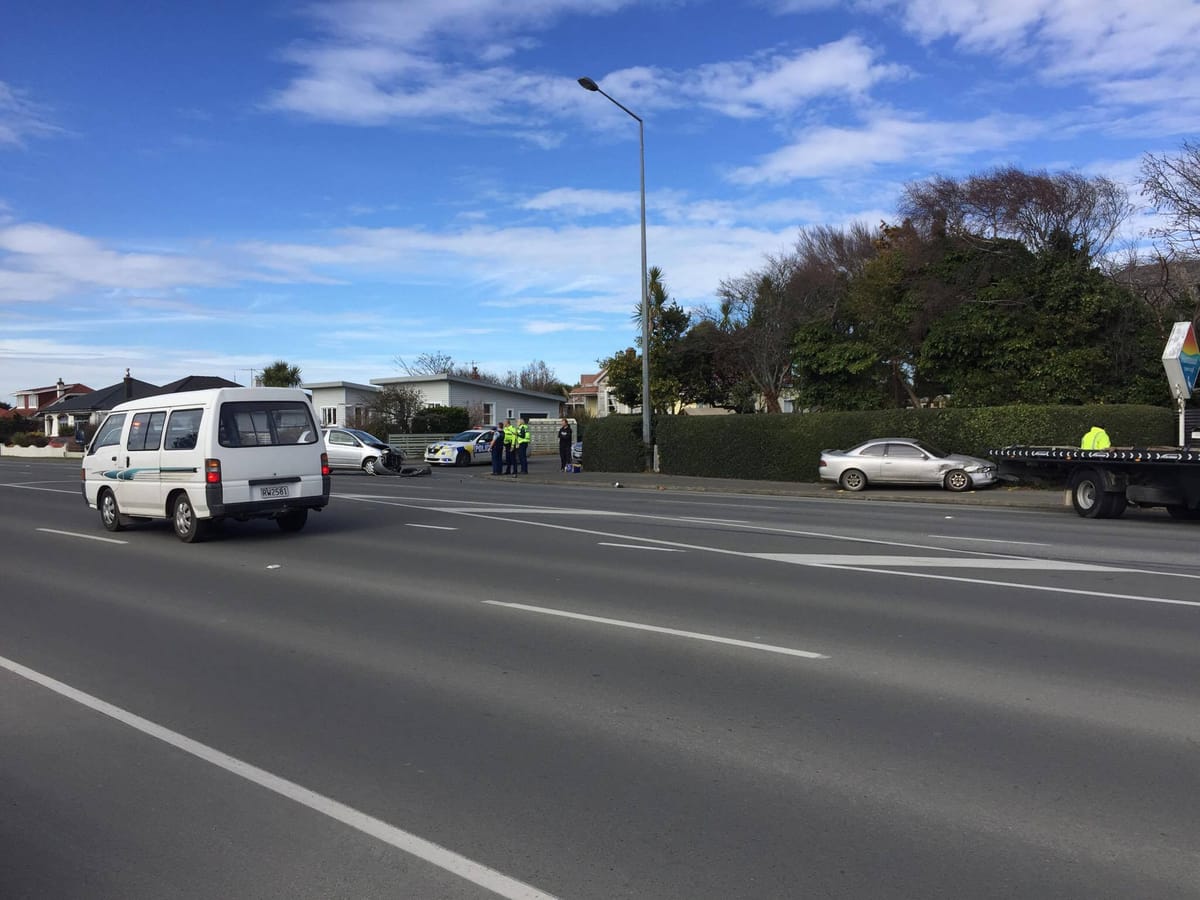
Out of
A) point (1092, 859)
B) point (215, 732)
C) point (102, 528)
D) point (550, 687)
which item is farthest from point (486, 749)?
point (102, 528)

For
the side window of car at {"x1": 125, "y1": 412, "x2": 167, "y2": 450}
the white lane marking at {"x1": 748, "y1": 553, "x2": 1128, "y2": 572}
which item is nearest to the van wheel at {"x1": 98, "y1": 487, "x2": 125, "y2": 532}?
the side window of car at {"x1": 125, "y1": 412, "x2": 167, "y2": 450}

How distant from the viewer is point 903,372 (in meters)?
36.2

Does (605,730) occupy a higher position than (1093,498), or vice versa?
(1093,498)

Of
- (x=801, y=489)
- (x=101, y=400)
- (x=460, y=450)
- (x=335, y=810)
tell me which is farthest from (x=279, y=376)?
(x=335, y=810)

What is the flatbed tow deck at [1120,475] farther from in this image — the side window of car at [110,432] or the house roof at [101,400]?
the house roof at [101,400]

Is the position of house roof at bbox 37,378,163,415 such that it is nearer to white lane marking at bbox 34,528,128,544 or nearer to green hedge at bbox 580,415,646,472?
green hedge at bbox 580,415,646,472

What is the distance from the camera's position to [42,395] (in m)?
100

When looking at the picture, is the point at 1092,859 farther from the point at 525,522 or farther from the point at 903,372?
the point at 903,372

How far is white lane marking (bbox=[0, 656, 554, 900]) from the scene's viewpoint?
146 inches

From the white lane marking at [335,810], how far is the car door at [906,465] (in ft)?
65.7

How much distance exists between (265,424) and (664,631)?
8005mm

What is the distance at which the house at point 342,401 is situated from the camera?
55.4m

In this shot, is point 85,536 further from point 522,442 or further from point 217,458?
point 522,442

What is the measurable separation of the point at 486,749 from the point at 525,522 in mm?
10611
